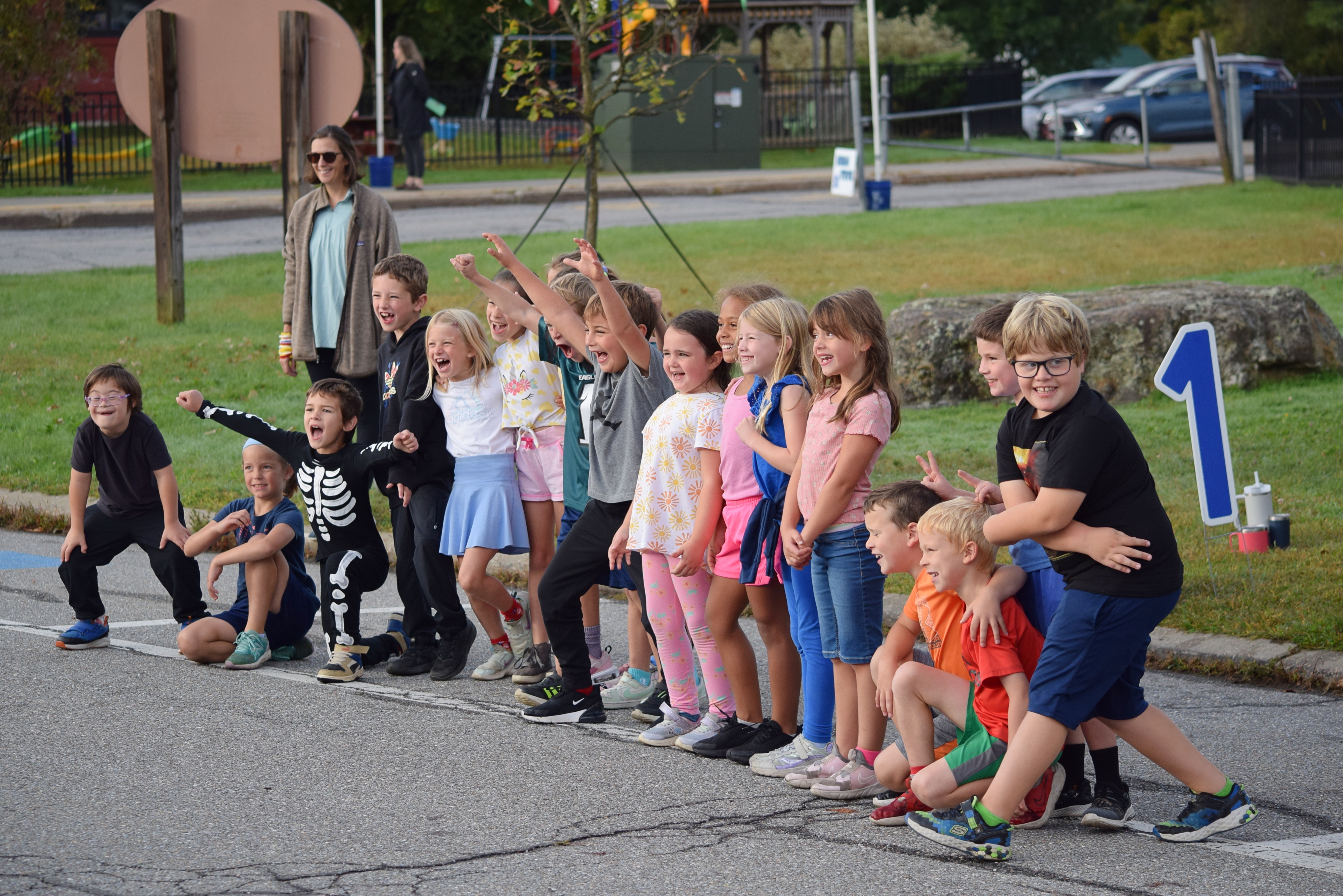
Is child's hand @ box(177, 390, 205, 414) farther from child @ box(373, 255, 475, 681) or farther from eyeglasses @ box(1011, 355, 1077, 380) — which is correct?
eyeglasses @ box(1011, 355, 1077, 380)

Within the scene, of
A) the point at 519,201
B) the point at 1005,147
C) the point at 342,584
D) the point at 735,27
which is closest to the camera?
the point at 342,584

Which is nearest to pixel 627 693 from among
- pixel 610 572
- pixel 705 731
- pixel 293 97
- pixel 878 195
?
pixel 610 572

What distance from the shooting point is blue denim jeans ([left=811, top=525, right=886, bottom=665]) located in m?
4.80

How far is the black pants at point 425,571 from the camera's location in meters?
6.12

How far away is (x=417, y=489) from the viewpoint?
20.6 feet

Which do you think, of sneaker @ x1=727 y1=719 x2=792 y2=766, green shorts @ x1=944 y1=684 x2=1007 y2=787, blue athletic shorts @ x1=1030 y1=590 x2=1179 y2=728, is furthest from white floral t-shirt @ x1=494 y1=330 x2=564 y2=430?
blue athletic shorts @ x1=1030 y1=590 x2=1179 y2=728

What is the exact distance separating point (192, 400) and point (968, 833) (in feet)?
11.9

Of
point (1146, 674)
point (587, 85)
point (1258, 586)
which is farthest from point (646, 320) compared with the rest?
point (587, 85)

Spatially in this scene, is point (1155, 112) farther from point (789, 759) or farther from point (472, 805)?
point (472, 805)

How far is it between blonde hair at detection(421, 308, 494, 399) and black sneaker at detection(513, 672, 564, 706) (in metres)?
1.27

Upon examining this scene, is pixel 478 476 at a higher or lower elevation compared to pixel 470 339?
lower

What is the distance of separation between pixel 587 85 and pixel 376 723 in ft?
21.7

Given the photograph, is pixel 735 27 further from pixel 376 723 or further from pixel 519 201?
pixel 376 723

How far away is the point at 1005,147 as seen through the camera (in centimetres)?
3259
